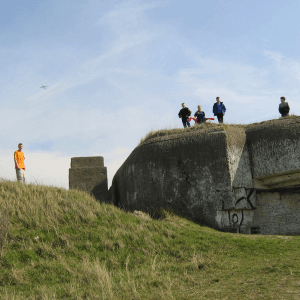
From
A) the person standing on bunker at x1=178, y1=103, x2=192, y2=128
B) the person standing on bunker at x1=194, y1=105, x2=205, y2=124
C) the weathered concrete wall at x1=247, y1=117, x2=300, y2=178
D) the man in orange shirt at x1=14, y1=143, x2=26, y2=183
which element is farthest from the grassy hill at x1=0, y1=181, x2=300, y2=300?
the person standing on bunker at x1=194, y1=105, x2=205, y2=124

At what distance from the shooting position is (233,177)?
10.1 meters

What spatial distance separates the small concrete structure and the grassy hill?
345 centimetres

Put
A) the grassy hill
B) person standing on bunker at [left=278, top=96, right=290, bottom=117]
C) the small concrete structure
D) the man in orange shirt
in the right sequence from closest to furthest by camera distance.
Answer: the grassy hill
the man in orange shirt
person standing on bunker at [left=278, top=96, right=290, bottom=117]
the small concrete structure

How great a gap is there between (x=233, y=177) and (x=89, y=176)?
6.03 meters

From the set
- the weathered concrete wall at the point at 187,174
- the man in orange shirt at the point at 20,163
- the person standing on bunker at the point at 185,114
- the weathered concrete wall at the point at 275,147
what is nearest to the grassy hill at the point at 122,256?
the weathered concrete wall at the point at 187,174

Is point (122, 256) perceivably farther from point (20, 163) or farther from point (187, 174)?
point (20, 163)

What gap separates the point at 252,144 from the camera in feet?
35.4

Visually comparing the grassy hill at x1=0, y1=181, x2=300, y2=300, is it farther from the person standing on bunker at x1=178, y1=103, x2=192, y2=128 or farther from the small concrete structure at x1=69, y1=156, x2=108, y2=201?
the person standing on bunker at x1=178, y1=103, x2=192, y2=128

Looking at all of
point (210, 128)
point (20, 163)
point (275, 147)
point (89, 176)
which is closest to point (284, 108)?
point (275, 147)

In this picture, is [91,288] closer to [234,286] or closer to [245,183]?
[234,286]

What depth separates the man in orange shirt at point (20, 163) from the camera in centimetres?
1133

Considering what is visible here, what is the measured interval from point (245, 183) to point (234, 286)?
521 cm

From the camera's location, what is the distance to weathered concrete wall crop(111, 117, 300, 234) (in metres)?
10.0

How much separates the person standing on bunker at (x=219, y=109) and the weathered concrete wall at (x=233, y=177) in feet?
4.52
